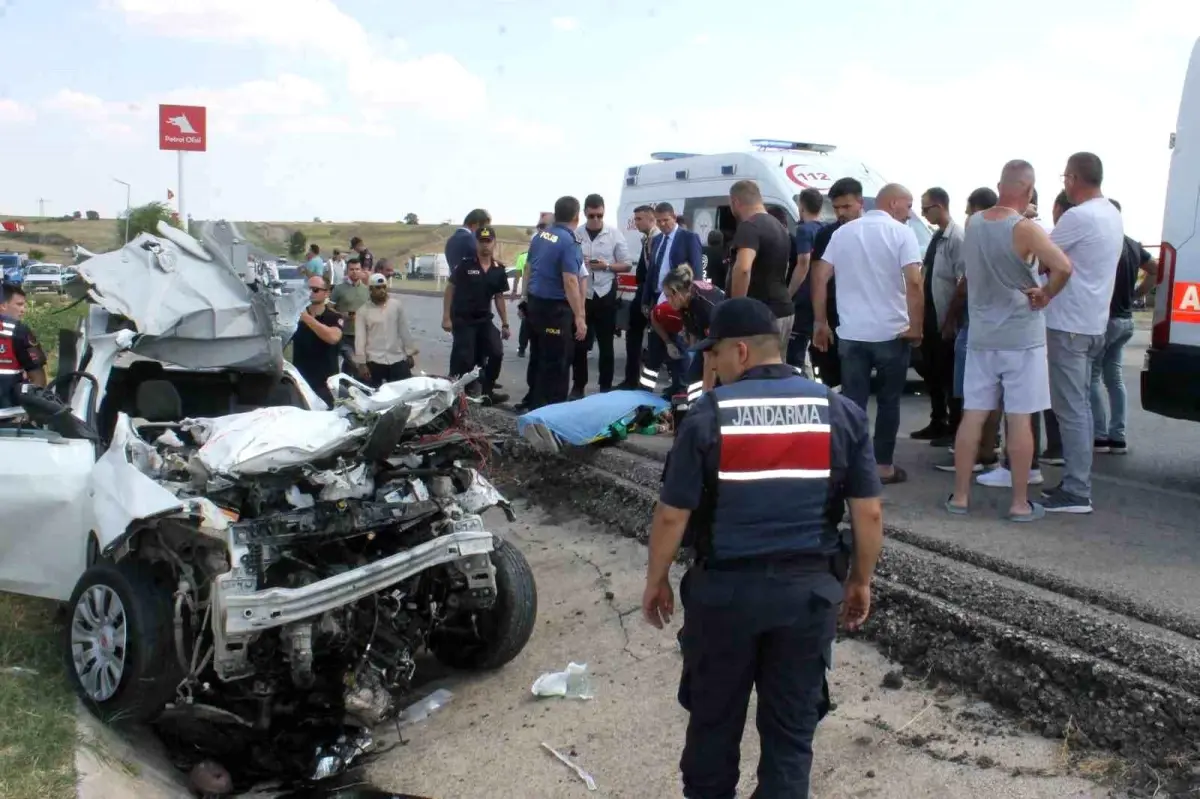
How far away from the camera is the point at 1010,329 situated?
6.00 metres

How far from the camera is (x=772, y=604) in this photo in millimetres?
3316

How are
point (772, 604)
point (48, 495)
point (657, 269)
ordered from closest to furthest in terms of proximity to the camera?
1. point (772, 604)
2. point (48, 495)
3. point (657, 269)

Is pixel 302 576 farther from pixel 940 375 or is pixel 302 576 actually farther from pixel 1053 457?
pixel 940 375

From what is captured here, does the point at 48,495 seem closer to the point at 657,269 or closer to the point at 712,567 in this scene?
the point at 712,567

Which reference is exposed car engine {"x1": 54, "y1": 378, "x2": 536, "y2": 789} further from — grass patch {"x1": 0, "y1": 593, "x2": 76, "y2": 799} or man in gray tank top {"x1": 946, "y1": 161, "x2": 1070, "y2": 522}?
man in gray tank top {"x1": 946, "y1": 161, "x2": 1070, "y2": 522}

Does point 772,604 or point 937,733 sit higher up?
point 772,604

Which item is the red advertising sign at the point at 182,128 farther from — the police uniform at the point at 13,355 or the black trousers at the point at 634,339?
the black trousers at the point at 634,339

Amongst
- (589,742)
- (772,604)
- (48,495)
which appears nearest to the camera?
(772,604)

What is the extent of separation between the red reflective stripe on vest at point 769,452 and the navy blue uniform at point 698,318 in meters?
4.21

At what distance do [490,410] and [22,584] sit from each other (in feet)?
17.0

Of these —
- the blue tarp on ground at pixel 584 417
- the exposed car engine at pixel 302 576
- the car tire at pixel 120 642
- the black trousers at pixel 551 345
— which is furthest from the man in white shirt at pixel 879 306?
the car tire at pixel 120 642

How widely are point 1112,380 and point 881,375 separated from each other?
226 centimetres

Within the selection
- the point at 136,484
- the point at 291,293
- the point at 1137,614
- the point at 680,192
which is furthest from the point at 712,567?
the point at 680,192

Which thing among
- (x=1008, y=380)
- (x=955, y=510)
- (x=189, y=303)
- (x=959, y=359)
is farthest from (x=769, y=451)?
(x=959, y=359)
